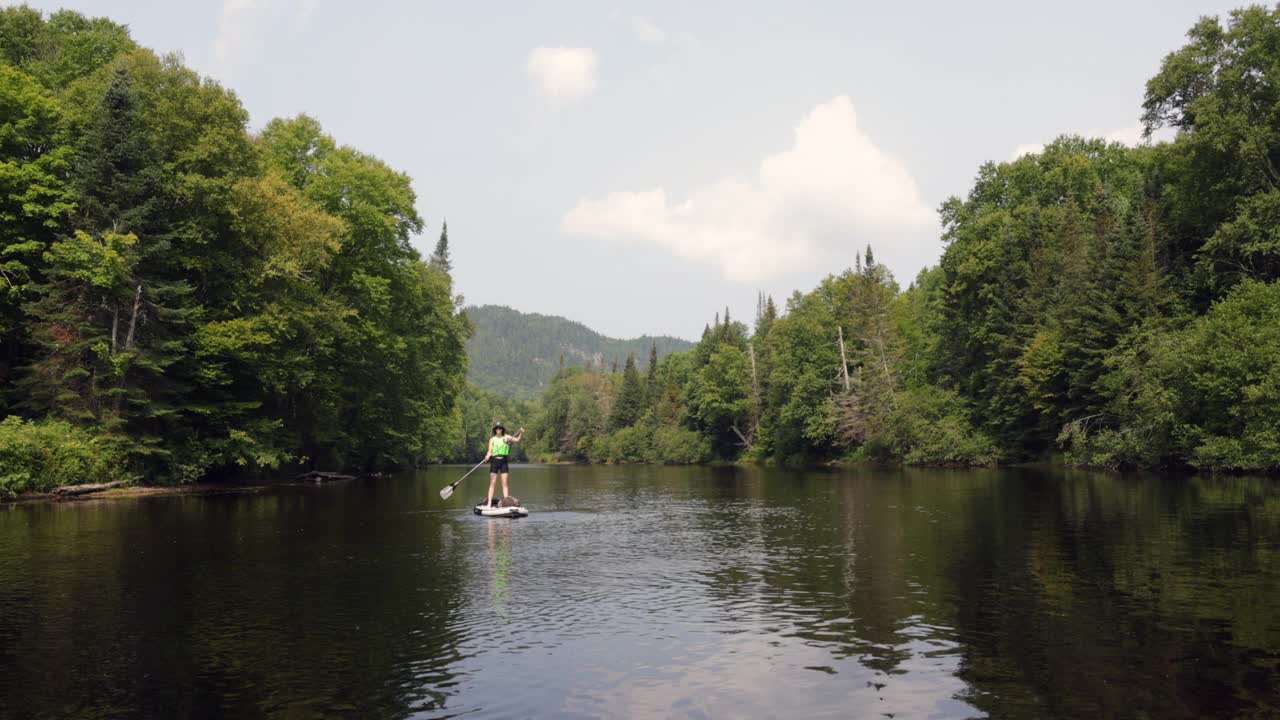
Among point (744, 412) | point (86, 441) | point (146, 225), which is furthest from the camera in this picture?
point (744, 412)

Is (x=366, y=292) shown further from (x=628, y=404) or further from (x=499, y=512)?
(x=628, y=404)

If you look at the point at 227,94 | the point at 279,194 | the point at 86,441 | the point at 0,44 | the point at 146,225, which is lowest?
the point at 86,441

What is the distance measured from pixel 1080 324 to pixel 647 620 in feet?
192

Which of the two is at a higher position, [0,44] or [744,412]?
[0,44]

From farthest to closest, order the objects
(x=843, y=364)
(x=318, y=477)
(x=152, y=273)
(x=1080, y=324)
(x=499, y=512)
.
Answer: (x=843, y=364) → (x=1080, y=324) → (x=318, y=477) → (x=152, y=273) → (x=499, y=512)

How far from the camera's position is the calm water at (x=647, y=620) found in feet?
27.5

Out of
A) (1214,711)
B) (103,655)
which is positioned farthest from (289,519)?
(1214,711)

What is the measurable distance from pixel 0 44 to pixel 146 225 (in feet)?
54.1

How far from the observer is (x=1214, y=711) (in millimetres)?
7801

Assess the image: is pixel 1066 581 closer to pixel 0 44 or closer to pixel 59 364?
pixel 59 364

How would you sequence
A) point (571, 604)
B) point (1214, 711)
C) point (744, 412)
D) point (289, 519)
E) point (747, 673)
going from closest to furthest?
1. point (1214, 711)
2. point (747, 673)
3. point (571, 604)
4. point (289, 519)
5. point (744, 412)

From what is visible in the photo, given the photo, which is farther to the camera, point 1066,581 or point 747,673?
point 1066,581

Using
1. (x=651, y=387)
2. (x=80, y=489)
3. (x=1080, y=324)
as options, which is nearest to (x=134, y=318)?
(x=80, y=489)

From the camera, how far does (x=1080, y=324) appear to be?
202 ft
